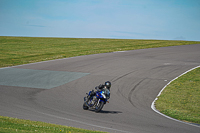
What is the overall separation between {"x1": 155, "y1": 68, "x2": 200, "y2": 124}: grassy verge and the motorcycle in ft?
10.7

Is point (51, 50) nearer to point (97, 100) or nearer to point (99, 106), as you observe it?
point (97, 100)

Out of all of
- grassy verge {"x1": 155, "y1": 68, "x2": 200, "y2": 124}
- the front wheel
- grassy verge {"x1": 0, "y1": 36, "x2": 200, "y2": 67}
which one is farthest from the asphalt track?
grassy verge {"x1": 0, "y1": 36, "x2": 200, "y2": 67}

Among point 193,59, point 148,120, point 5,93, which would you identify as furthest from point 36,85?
point 193,59

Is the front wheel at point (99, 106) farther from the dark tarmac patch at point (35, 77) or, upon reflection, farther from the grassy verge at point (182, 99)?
the dark tarmac patch at point (35, 77)

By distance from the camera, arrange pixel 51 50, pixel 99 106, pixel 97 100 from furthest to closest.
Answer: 1. pixel 51 50
2. pixel 97 100
3. pixel 99 106

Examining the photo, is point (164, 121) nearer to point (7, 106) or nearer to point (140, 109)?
point (140, 109)

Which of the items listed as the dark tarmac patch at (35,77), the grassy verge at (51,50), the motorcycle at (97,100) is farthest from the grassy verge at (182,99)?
the grassy verge at (51,50)

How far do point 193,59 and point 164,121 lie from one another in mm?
20154

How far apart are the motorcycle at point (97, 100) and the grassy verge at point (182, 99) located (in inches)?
128

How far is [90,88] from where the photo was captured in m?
16.9

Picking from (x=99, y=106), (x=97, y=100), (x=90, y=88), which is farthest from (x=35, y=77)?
(x=99, y=106)

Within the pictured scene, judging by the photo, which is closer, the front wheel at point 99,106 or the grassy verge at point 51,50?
the front wheel at point 99,106

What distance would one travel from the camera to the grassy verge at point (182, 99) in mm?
12309

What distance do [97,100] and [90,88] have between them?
457 cm
